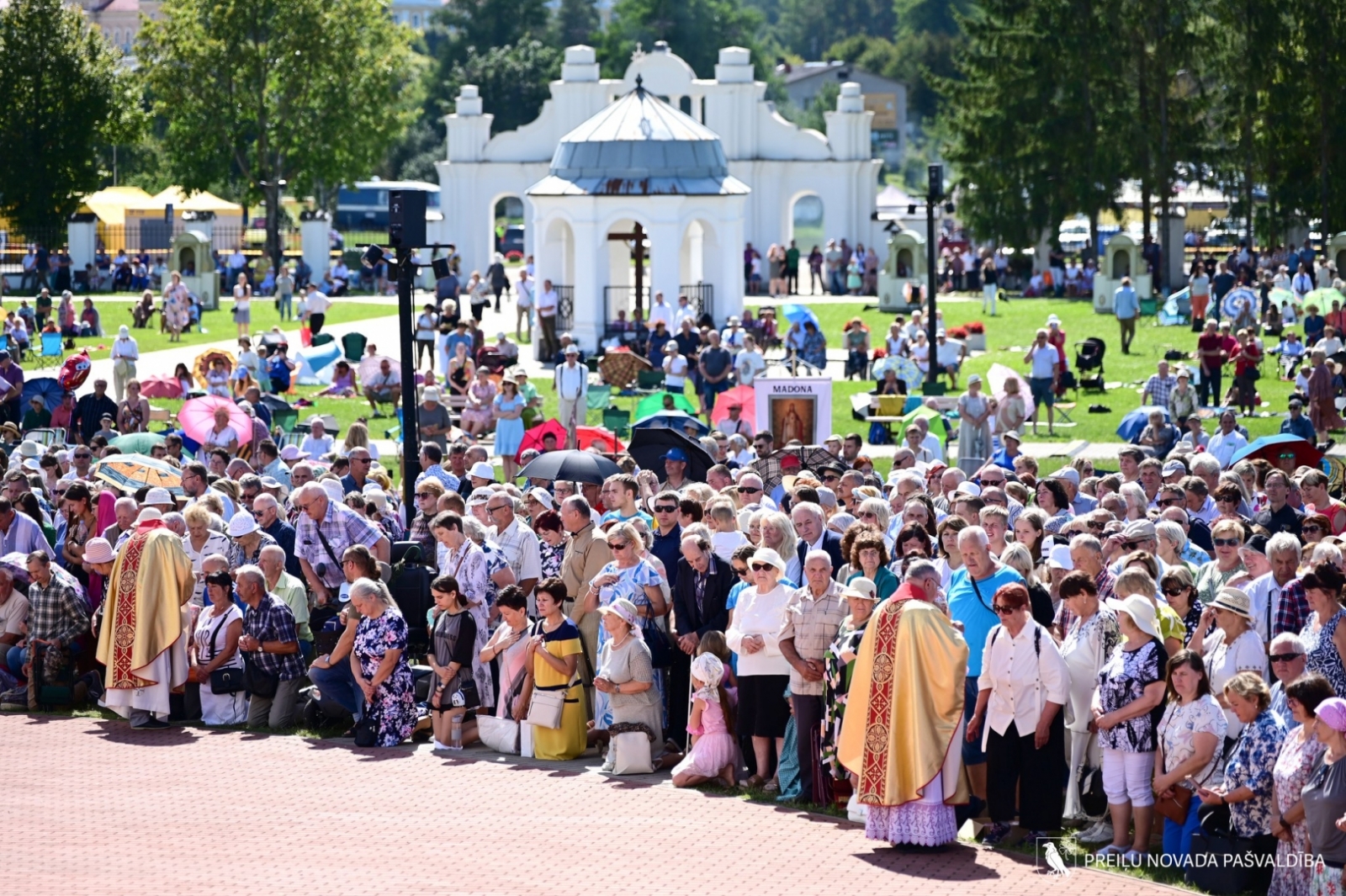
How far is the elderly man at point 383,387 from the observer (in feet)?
98.1

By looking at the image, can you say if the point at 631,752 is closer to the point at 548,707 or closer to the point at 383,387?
the point at 548,707

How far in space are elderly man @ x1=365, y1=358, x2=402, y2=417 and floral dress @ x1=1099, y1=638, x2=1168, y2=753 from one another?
810 inches

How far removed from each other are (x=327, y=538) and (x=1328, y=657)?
6.95m

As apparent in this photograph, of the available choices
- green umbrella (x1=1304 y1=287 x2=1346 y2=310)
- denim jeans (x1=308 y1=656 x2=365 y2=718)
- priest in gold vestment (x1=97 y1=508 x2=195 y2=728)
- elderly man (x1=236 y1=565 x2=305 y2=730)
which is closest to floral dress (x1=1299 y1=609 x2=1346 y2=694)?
denim jeans (x1=308 y1=656 x2=365 y2=718)

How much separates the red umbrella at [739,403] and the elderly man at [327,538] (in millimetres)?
9652

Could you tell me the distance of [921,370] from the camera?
30.9 metres

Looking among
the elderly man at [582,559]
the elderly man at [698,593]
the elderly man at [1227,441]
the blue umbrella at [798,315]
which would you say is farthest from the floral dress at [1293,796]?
the blue umbrella at [798,315]

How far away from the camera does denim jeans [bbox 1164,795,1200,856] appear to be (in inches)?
396

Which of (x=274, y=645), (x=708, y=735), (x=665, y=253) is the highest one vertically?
(x=665, y=253)

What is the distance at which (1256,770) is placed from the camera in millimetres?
9609

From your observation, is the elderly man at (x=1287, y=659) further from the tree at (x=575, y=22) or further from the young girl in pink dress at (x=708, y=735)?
the tree at (x=575, y=22)

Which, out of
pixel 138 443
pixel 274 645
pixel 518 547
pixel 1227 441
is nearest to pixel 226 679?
pixel 274 645

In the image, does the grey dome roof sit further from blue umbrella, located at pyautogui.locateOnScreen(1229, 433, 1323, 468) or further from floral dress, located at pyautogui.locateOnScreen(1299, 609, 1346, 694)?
floral dress, located at pyautogui.locateOnScreen(1299, 609, 1346, 694)

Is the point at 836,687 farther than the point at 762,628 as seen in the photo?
No
